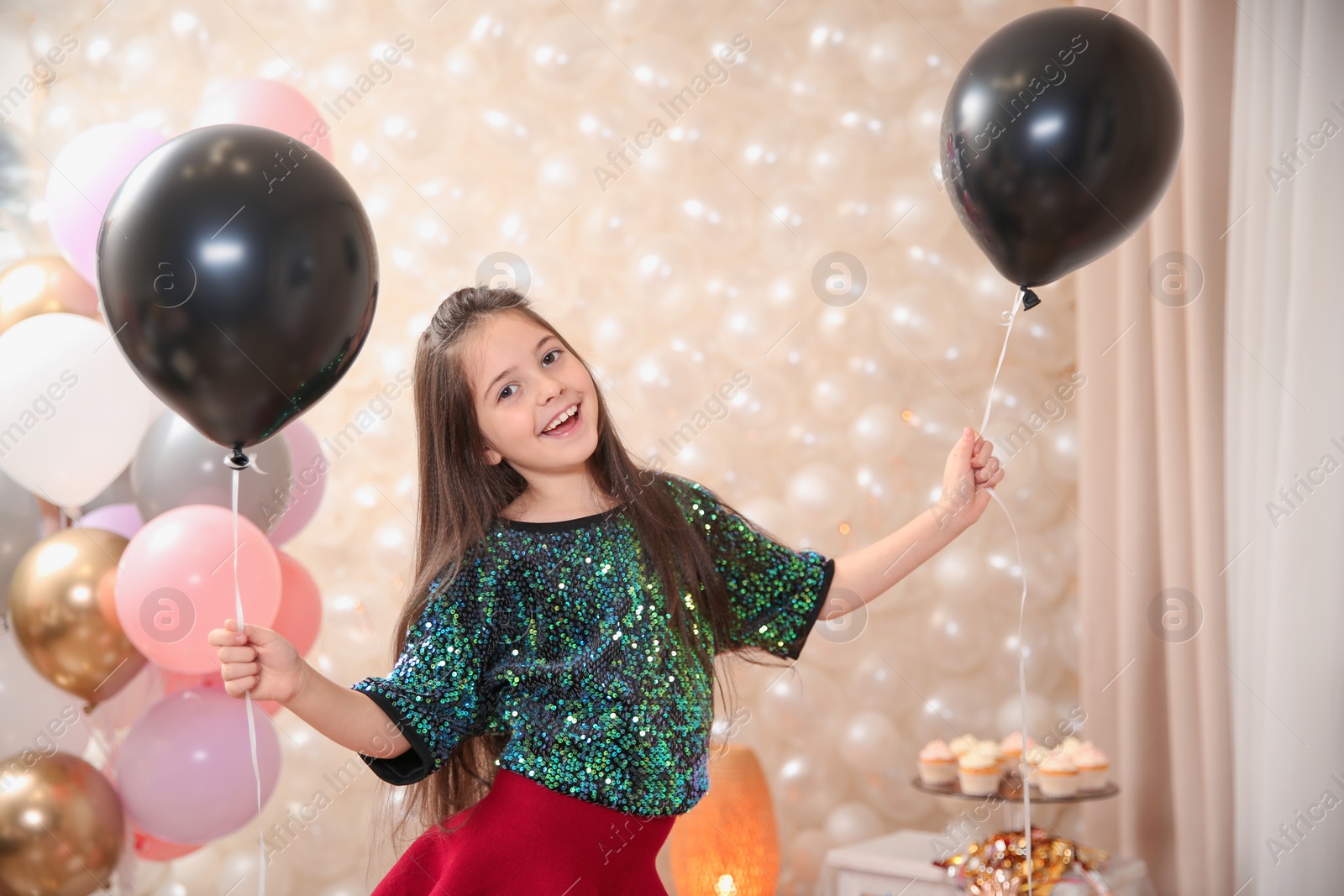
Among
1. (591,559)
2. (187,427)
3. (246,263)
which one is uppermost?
(246,263)

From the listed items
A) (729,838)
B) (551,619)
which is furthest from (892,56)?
(729,838)

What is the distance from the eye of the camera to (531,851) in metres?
1.51

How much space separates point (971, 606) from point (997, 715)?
0.99 feet

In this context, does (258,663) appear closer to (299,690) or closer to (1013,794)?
Result: (299,690)

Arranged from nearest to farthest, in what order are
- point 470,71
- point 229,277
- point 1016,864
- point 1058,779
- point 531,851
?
point 229,277, point 531,851, point 1016,864, point 1058,779, point 470,71

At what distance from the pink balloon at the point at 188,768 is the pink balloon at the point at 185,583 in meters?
0.12

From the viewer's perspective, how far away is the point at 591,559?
1673 millimetres

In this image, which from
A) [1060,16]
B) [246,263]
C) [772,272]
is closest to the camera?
[246,263]

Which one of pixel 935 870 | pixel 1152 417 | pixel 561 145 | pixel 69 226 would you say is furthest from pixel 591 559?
pixel 561 145

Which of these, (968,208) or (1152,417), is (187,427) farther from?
Result: (1152,417)

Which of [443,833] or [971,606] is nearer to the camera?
[443,833]

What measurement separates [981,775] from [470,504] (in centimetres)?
138

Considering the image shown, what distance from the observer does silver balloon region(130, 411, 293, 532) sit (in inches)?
87.5

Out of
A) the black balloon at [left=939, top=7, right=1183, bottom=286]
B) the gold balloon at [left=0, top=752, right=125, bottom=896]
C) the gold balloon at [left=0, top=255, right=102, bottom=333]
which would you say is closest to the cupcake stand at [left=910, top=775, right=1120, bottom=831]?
the black balloon at [left=939, top=7, right=1183, bottom=286]
